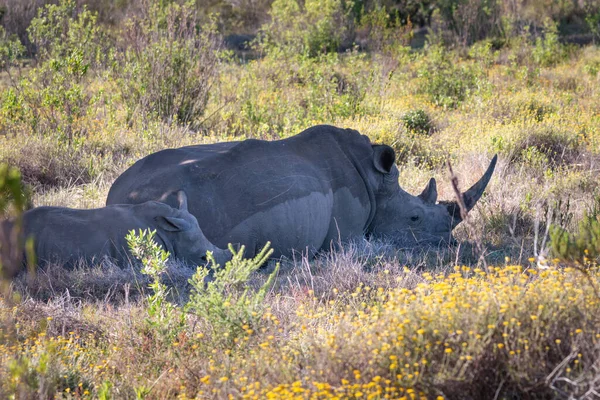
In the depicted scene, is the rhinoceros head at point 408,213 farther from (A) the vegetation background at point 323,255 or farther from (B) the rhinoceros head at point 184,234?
(B) the rhinoceros head at point 184,234

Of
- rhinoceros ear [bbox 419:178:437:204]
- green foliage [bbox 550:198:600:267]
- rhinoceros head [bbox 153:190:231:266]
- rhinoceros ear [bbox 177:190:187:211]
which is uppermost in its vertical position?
green foliage [bbox 550:198:600:267]

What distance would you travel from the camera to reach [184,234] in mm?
6785

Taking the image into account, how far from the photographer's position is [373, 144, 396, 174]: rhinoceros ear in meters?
8.42

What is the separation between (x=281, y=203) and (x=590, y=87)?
13.0m

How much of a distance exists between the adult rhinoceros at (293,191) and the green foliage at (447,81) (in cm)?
760

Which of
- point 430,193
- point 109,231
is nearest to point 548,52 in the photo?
point 430,193

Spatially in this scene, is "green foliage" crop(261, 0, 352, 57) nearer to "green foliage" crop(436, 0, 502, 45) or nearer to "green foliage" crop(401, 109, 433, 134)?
"green foliage" crop(436, 0, 502, 45)

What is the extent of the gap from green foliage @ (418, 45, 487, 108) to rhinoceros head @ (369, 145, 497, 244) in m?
7.46

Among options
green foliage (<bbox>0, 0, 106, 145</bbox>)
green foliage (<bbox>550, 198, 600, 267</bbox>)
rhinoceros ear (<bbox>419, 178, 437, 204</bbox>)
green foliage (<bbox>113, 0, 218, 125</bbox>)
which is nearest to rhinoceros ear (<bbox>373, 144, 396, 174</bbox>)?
rhinoceros ear (<bbox>419, 178, 437, 204</bbox>)

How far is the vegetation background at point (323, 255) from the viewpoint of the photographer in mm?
3951

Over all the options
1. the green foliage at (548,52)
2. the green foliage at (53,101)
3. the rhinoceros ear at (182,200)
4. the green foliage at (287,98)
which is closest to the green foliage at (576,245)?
the rhinoceros ear at (182,200)

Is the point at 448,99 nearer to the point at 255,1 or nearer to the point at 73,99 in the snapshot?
the point at 73,99

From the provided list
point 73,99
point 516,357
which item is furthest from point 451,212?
point 73,99

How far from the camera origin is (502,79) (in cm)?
1888
